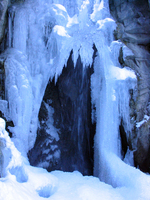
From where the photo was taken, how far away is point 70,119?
723cm

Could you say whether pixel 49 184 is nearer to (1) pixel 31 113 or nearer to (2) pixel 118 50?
(1) pixel 31 113

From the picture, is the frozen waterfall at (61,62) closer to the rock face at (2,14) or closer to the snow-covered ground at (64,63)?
the snow-covered ground at (64,63)

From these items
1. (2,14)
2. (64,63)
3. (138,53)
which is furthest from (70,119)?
(2,14)

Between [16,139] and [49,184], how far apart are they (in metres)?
1.88

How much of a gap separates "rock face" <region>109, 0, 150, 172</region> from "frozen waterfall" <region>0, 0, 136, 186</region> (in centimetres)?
40

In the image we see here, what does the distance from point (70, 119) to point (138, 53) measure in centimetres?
328

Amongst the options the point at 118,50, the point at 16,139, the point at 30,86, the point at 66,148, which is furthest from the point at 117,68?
the point at 16,139

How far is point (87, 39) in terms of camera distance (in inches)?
256

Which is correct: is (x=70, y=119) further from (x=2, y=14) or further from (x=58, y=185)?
(x=2, y=14)

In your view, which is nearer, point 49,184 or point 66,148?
point 49,184

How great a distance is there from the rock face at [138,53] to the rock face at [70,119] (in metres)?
1.47

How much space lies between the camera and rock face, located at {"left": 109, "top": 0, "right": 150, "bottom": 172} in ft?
21.8

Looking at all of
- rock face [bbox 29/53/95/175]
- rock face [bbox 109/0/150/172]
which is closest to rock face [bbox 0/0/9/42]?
rock face [bbox 29/53/95/175]

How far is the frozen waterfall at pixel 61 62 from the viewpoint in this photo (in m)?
5.55
